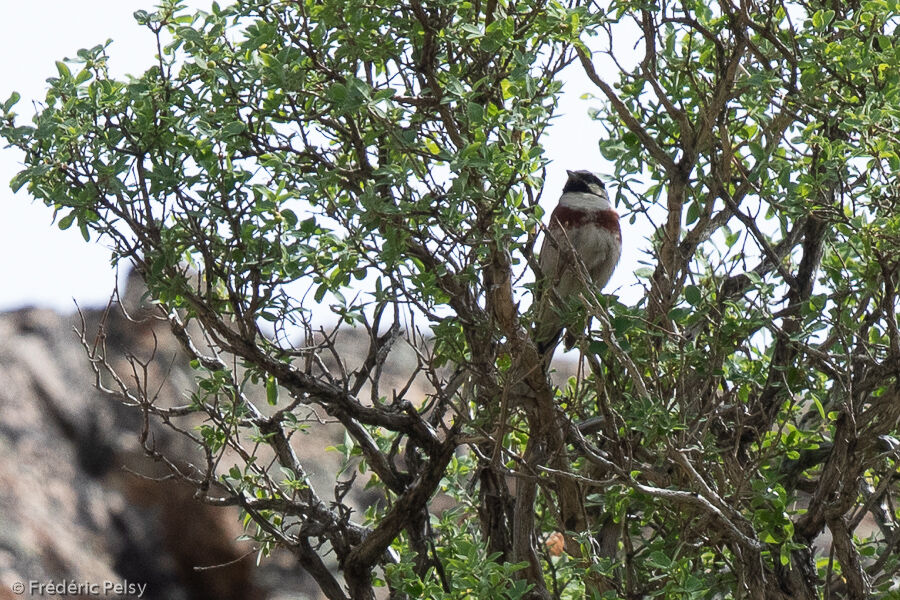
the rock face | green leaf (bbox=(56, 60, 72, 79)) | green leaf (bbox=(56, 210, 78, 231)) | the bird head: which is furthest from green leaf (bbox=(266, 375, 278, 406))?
the rock face

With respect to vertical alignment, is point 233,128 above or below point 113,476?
below

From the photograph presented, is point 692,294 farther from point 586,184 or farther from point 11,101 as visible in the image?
point 11,101

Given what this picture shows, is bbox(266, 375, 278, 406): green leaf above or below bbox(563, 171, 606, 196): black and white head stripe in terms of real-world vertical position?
below

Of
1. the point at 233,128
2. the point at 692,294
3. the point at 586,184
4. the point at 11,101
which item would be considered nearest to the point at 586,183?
the point at 586,184

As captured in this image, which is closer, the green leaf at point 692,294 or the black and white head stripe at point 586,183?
the green leaf at point 692,294

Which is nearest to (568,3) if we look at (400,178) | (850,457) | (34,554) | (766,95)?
(766,95)

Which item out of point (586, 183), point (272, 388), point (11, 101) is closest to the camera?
point (11, 101)

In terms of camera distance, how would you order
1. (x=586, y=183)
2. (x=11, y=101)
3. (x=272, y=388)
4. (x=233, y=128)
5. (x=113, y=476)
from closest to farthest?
(x=233, y=128) → (x=11, y=101) → (x=272, y=388) → (x=586, y=183) → (x=113, y=476)

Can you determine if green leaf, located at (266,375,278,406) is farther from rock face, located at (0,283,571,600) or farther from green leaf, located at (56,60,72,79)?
rock face, located at (0,283,571,600)

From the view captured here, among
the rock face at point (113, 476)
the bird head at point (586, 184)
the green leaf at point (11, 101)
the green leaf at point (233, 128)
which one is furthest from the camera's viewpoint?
the rock face at point (113, 476)

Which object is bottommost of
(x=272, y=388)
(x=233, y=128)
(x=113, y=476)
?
(x=272, y=388)

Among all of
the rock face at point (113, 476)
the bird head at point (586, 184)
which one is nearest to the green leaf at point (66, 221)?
the bird head at point (586, 184)

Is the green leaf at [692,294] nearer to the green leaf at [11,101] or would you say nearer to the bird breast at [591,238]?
the bird breast at [591,238]

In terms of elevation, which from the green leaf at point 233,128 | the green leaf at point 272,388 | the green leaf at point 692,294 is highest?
Answer: the green leaf at point 233,128
